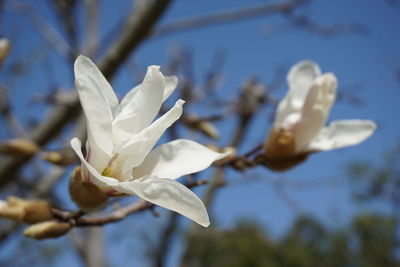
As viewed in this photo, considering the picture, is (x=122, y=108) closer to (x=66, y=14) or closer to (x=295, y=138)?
(x=295, y=138)

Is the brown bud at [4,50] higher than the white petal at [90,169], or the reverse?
the white petal at [90,169]

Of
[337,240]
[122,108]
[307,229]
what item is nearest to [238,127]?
[122,108]

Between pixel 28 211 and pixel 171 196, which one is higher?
pixel 171 196

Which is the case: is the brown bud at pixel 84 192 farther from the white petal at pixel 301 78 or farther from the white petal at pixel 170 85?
the white petal at pixel 301 78

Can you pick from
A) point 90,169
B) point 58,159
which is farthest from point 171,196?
point 58,159

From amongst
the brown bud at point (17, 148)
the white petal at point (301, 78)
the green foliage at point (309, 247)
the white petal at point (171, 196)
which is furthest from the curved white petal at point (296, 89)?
the green foliage at point (309, 247)

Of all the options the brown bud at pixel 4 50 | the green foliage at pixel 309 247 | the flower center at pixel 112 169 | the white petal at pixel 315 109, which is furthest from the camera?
the green foliage at pixel 309 247

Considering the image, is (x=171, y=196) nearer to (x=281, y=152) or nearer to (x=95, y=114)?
(x=95, y=114)
